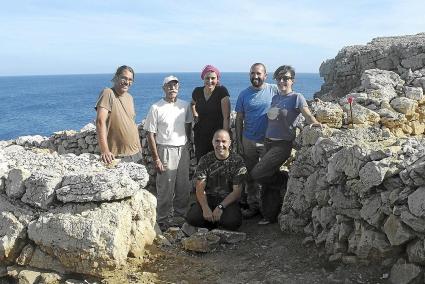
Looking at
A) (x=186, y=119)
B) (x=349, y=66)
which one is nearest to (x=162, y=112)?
(x=186, y=119)

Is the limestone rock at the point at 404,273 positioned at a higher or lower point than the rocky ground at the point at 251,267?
higher

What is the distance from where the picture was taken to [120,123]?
8227mm

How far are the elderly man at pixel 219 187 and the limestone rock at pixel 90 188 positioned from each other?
1985mm

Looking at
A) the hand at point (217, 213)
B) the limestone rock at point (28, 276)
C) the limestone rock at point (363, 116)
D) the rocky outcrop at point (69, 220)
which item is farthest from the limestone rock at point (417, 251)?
the limestone rock at point (28, 276)

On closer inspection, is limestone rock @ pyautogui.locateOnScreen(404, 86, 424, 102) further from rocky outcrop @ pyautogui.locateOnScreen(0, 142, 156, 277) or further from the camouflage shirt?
rocky outcrop @ pyautogui.locateOnScreen(0, 142, 156, 277)

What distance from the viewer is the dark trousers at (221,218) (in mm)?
8305

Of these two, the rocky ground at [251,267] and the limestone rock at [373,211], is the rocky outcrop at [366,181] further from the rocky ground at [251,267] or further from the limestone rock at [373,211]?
the rocky ground at [251,267]

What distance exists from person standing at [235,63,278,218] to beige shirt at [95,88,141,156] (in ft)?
6.89

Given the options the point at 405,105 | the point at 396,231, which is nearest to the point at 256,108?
the point at 405,105

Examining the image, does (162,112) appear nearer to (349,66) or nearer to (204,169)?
(204,169)

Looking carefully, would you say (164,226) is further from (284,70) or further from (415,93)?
(415,93)

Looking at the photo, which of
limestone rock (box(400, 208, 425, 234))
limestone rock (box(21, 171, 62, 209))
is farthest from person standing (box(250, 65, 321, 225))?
limestone rock (box(21, 171, 62, 209))

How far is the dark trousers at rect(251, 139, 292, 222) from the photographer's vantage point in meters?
8.44

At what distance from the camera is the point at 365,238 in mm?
6348
